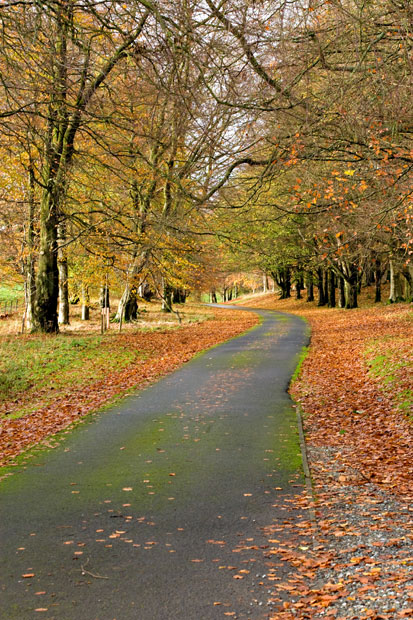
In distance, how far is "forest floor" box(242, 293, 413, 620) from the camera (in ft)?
13.6

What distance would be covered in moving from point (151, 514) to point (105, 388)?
25.7 ft

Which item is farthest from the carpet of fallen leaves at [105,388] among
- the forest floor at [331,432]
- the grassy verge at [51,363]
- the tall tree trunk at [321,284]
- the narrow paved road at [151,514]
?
the tall tree trunk at [321,284]

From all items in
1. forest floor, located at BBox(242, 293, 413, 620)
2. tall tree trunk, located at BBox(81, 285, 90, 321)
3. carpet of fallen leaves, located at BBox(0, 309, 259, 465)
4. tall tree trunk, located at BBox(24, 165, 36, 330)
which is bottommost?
forest floor, located at BBox(242, 293, 413, 620)

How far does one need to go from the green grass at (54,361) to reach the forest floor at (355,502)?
598 cm

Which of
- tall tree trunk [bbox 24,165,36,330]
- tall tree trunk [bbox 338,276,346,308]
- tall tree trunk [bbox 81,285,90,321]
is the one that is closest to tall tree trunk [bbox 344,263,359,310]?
tall tree trunk [bbox 338,276,346,308]

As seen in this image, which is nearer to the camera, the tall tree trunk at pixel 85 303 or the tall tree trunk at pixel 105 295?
the tall tree trunk at pixel 105 295

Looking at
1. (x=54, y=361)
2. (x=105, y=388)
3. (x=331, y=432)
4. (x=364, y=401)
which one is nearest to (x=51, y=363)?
(x=54, y=361)

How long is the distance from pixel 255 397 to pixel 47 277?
12.2 meters

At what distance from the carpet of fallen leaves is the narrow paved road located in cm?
64

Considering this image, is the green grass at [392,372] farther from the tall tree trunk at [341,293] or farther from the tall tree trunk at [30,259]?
the tall tree trunk at [341,293]

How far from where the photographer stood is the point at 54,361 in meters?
16.4

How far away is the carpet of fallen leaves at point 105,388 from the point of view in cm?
925

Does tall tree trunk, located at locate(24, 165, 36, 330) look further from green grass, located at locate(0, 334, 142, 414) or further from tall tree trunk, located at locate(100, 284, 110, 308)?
green grass, located at locate(0, 334, 142, 414)

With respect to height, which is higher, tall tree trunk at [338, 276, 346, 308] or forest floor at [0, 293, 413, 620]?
tall tree trunk at [338, 276, 346, 308]
